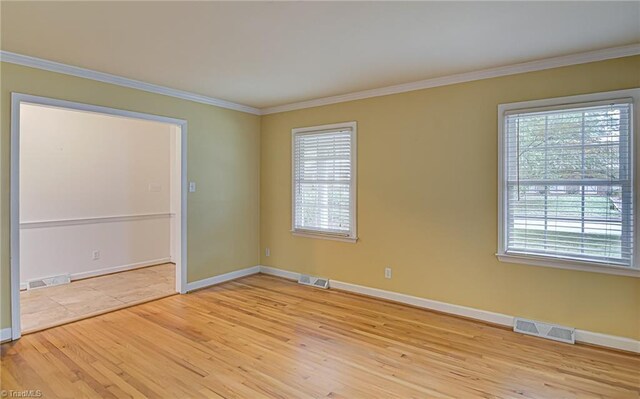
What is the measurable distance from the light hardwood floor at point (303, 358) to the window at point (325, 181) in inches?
49.2

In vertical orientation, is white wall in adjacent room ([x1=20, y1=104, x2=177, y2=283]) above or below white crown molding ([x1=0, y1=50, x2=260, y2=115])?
below

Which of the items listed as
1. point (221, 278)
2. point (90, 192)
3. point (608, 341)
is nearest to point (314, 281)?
point (221, 278)

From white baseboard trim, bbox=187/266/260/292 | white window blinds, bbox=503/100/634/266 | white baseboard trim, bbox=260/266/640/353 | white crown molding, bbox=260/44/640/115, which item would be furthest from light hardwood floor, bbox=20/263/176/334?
white window blinds, bbox=503/100/634/266

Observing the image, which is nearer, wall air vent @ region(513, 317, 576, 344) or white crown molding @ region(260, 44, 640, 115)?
white crown molding @ region(260, 44, 640, 115)

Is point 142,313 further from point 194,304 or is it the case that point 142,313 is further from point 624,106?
point 624,106

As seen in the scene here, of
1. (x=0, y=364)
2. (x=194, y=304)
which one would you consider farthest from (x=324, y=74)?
(x=0, y=364)

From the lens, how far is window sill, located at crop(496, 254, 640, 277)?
2.95 m

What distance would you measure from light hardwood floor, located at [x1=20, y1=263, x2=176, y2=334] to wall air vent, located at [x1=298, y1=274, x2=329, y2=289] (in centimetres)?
167

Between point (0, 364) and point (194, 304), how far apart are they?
1.72 m

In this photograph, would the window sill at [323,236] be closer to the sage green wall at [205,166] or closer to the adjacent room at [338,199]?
the adjacent room at [338,199]

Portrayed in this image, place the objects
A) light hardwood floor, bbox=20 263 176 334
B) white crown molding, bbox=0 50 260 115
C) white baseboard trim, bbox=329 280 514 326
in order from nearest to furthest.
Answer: white crown molding, bbox=0 50 260 115 < white baseboard trim, bbox=329 280 514 326 < light hardwood floor, bbox=20 263 176 334

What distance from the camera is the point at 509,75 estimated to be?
3451 mm

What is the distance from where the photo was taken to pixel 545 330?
3.28m

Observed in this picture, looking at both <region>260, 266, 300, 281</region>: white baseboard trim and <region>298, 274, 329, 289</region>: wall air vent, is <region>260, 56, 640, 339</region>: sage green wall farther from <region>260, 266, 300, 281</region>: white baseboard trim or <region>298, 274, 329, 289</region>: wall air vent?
<region>260, 266, 300, 281</region>: white baseboard trim
